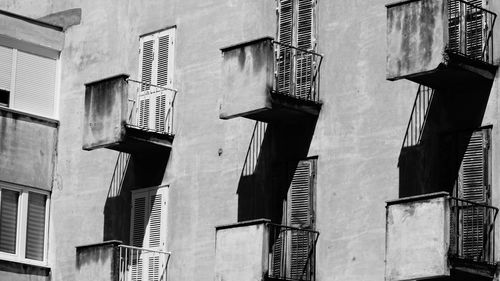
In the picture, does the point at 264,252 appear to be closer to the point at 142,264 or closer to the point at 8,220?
the point at 142,264

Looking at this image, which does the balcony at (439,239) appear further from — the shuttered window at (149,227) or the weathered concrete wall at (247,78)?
the shuttered window at (149,227)

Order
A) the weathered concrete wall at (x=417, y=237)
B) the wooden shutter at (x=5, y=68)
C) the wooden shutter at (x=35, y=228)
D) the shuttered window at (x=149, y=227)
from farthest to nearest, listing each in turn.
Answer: the wooden shutter at (x=5, y=68) < the wooden shutter at (x=35, y=228) < the shuttered window at (x=149, y=227) < the weathered concrete wall at (x=417, y=237)

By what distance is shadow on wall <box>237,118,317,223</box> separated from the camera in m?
36.3

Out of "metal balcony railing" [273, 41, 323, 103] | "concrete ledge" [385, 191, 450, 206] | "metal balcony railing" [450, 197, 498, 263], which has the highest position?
"metal balcony railing" [273, 41, 323, 103]

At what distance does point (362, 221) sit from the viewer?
113 feet

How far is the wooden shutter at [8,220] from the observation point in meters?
41.3

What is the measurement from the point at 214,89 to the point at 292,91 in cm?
285

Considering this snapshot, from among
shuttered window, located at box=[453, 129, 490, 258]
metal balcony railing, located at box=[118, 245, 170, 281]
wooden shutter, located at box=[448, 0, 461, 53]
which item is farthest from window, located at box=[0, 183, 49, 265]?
wooden shutter, located at box=[448, 0, 461, 53]

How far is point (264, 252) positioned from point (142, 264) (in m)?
5.29

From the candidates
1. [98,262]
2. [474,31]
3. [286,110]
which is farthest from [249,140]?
[474,31]

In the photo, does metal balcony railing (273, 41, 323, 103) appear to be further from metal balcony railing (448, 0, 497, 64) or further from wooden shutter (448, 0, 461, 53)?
metal balcony railing (448, 0, 497, 64)

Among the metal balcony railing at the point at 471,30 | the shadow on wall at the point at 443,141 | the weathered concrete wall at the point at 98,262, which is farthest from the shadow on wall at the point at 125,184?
the metal balcony railing at the point at 471,30

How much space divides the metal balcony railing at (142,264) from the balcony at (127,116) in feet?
7.83

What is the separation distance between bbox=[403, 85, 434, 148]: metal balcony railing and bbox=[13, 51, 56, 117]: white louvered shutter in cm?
1217
